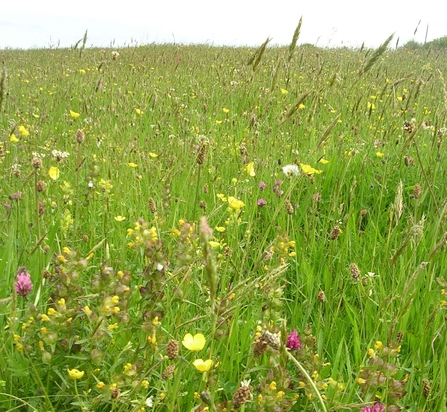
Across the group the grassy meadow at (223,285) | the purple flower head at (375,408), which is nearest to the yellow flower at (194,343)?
the grassy meadow at (223,285)

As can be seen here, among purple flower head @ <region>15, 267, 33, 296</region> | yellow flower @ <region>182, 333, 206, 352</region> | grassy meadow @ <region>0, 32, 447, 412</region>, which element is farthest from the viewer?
purple flower head @ <region>15, 267, 33, 296</region>

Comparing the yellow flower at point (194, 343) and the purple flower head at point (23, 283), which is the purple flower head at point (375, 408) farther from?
the purple flower head at point (23, 283)

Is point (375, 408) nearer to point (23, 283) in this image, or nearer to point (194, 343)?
point (194, 343)

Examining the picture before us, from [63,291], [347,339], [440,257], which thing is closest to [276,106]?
[440,257]

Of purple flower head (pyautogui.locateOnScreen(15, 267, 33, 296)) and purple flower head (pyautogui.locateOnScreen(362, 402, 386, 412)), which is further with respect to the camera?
purple flower head (pyautogui.locateOnScreen(15, 267, 33, 296))

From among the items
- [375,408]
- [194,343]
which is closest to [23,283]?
[194,343]

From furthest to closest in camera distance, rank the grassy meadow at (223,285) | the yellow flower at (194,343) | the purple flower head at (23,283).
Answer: the purple flower head at (23,283)
the grassy meadow at (223,285)
the yellow flower at (194,343)

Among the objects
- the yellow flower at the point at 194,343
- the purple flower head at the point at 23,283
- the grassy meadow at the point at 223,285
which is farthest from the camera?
the purple flower head at the point at 23,283

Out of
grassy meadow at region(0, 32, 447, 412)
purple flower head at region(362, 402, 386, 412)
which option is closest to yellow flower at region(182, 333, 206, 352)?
grassy meadow at region(0, 32, 447, 412)

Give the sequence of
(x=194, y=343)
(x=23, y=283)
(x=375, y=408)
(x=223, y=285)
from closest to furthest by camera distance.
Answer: (x=194, y=343) → (x=375, y=408) → (x=23, y=283) → (x=223, y=285)

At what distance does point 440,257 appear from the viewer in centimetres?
204

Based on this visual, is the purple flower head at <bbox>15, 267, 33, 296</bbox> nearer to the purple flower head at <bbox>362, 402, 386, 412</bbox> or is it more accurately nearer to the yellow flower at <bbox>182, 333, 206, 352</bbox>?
the yellow flower at <bbox>182, 333, 206, 352</bbox>

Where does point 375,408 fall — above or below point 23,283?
below

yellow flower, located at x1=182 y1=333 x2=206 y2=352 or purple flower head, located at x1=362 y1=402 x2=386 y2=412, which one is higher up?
yellow flower, located at x1=182 y1=333 x2=206 y2=352
